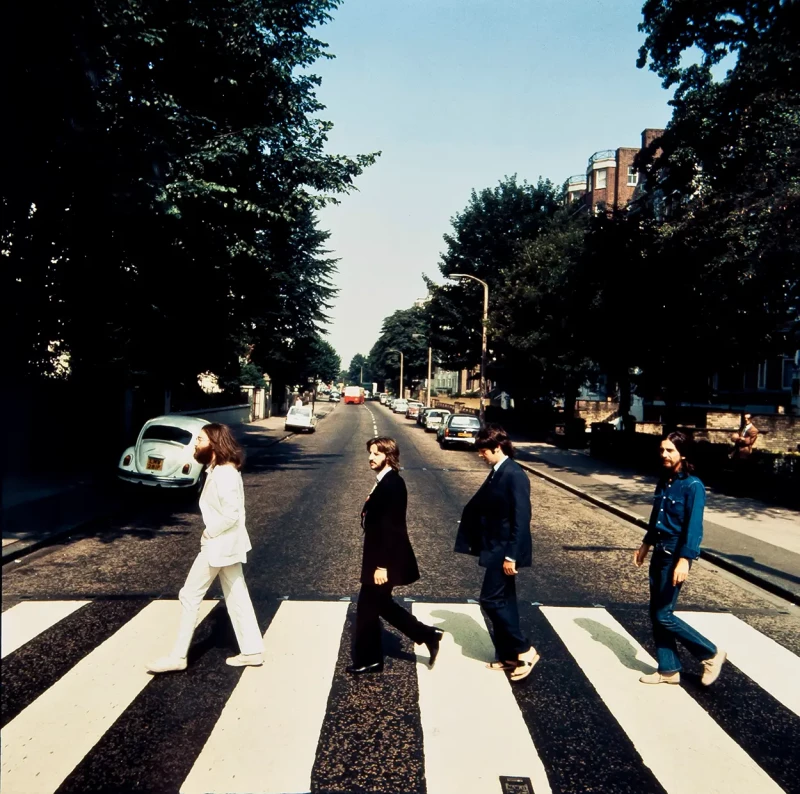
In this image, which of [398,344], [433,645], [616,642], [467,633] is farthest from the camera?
[398,344]

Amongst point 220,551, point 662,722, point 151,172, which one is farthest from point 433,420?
point 662,722

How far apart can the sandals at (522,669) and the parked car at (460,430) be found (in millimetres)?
26955

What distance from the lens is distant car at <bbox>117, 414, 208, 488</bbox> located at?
15992 mm

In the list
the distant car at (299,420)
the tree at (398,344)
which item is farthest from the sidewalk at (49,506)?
the tree at (398,344)

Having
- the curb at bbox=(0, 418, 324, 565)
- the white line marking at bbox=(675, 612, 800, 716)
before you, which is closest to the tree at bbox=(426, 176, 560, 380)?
the curb at bbox=(0, 418, 324, 565)

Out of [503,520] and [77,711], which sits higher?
[503,520]

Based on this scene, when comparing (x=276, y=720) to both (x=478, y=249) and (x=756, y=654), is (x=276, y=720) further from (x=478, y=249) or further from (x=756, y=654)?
(x=478, y=249)

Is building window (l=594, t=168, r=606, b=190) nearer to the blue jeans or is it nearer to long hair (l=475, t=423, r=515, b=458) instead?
long hair (l=475, t=423, r=515, b=458)

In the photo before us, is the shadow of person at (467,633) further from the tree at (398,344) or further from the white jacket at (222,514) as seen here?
the tree at (398,344)

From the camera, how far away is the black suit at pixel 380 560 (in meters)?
6.12

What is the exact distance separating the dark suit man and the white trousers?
82 centimetres

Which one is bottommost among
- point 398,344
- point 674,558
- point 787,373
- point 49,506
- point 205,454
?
point 49,506

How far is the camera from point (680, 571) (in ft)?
19.7

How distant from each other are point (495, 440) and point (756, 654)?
3123 mm
